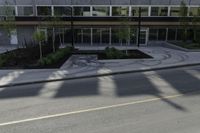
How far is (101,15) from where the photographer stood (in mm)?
29828

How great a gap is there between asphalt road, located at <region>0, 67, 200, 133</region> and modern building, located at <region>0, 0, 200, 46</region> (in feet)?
58.7

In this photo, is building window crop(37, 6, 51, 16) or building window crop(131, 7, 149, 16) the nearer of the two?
building window crop(131, 7, 149, 16)

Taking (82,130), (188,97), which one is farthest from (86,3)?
(82,130)

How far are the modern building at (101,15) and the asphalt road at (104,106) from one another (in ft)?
58.7

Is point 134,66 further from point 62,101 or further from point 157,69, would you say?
point 62,101

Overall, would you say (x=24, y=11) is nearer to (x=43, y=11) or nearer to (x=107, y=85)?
(x=43, y=11)

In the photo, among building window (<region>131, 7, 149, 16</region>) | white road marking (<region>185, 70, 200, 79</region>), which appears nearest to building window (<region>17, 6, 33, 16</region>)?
building window (<region>131, 7, 149, 16</region>)

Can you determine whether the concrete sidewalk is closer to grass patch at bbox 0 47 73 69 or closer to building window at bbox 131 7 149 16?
grass patch at bbox 0 47 73 69

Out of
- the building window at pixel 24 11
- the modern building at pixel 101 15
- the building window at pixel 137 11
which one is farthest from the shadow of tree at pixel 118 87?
the building window at pixel 24 11

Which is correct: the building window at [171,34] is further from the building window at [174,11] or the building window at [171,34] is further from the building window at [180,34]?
the building window at [174,11]

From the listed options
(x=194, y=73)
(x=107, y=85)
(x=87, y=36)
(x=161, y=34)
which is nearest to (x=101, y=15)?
(x=87, y=36)

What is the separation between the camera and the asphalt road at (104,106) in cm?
675

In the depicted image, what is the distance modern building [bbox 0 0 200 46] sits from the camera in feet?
97.2

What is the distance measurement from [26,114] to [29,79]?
213 inches
